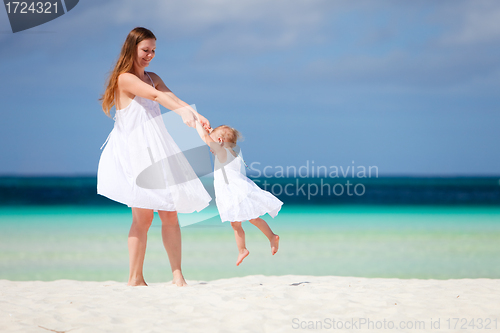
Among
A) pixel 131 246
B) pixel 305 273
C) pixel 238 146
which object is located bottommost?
pixel 305 273

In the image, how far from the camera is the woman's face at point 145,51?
3.27 metres

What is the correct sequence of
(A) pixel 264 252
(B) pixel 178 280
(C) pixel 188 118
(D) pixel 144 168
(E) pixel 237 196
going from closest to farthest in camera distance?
(C) pixel 188 118 < (D) pixel 144 168 < (B) pixel 178 280 < (E) pixel 237 196 < (A) pixel 264 252

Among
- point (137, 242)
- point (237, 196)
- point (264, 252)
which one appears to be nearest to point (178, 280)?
point (137, 242)

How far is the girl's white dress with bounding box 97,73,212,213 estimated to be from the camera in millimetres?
3221

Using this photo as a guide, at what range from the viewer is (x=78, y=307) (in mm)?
2600

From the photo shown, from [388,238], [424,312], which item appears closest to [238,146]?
[424,312]

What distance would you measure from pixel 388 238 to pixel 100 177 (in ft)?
21.1

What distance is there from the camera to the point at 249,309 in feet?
8.54

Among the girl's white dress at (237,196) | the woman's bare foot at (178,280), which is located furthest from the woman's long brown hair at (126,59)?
the woman's bare foot at (178,280)

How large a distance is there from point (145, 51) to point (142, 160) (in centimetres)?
81

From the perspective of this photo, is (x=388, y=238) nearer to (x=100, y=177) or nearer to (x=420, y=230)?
(x=420, y=230)

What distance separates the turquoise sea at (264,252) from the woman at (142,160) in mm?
623

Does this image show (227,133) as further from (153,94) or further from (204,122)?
(153,94)

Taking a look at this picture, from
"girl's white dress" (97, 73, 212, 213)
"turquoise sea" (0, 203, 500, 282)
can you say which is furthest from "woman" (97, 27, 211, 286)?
"turquoise sea" (0, 203, 500, 282)
